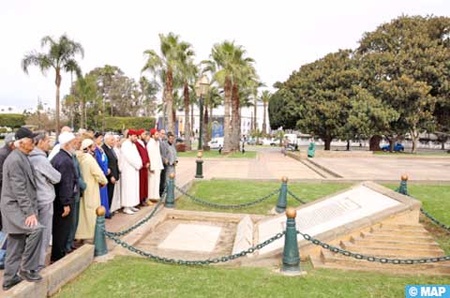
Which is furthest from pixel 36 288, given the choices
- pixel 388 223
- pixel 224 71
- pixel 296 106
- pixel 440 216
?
pixel 296 106

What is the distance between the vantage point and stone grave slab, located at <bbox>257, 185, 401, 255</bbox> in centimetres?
651

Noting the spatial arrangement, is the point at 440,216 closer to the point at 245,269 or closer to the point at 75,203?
the point at 245,269

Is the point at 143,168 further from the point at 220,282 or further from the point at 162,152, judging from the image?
the point at 220,282

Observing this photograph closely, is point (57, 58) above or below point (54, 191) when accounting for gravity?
above

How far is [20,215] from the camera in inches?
163

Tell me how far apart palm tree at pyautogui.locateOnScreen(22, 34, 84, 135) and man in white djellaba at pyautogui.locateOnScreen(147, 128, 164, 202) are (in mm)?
27619

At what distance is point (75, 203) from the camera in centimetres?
566

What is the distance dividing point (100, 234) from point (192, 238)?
2097mm

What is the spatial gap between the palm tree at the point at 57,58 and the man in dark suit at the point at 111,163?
29132 mm

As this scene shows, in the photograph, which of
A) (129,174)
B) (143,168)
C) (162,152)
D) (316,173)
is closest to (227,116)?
(316,173)

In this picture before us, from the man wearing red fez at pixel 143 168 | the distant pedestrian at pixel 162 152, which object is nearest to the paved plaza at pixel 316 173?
the distant pedestrian at pixel 162 152

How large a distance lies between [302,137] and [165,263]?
229 feet

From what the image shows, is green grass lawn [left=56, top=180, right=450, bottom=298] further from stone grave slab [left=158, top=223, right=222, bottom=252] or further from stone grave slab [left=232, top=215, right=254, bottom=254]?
stone grave slab [left=158, top=223, right=222, bottom=252]

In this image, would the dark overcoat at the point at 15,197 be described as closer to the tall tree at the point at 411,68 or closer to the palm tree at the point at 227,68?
the palm tree at the point at 227,68
